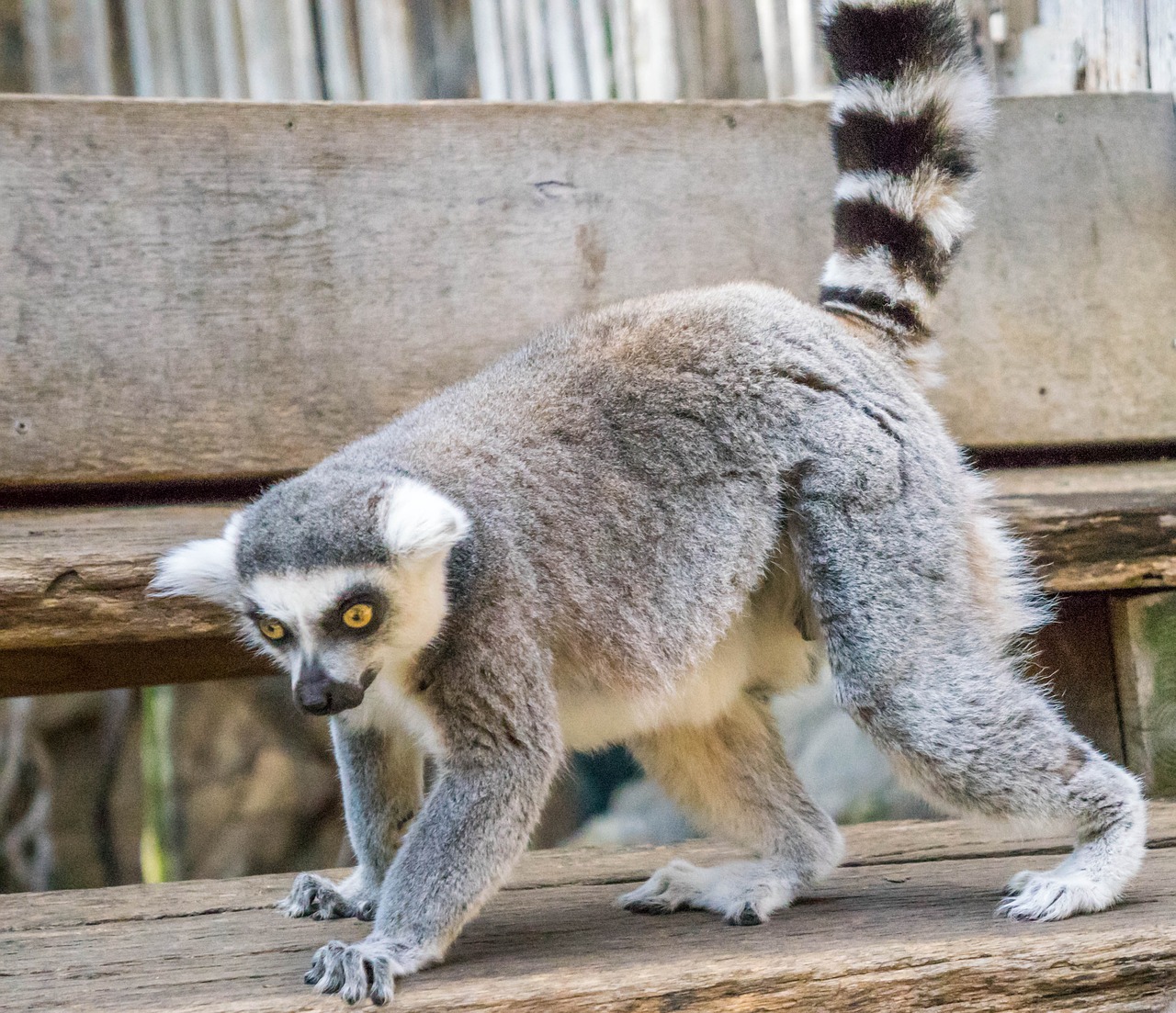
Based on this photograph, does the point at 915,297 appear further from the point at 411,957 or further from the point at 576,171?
the point at 411,957

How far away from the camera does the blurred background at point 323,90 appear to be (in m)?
5.11

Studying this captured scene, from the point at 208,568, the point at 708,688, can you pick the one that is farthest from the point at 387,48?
the point at 708,688

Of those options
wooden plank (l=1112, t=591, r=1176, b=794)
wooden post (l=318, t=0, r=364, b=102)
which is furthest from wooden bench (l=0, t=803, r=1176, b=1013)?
wooden post (l=318, t=0, r=364, b=102)

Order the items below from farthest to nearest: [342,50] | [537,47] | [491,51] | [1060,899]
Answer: [342,50], [491,51], [537,47], [1060,899]

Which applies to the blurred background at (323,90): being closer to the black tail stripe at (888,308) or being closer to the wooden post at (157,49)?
the wooden post at (157,49)

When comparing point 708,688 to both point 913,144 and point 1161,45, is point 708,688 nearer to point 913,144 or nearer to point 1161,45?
point 913,144

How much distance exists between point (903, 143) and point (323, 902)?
259cm

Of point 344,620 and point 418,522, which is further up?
point 418,522

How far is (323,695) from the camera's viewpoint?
2.66 m

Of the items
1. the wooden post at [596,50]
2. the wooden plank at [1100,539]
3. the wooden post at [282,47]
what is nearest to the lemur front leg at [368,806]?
the wooden plank at [1100,539]

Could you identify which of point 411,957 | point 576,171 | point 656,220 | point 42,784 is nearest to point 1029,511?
point 656,220

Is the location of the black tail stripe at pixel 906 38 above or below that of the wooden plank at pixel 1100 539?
above

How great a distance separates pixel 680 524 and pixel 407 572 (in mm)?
796

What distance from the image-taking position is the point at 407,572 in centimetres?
280
